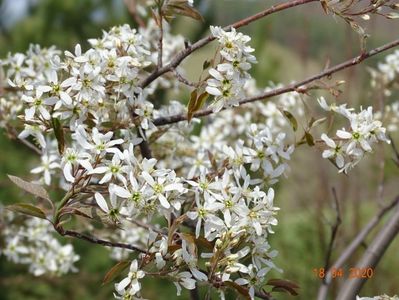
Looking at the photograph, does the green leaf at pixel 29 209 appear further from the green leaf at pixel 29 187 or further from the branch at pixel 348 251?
the branch at pixel 348 251

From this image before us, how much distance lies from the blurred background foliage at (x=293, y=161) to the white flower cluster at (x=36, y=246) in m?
1.49

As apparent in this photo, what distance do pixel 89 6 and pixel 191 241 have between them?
172 inches

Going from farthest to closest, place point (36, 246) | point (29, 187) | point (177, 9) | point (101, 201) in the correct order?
point (36, 246)
point (177, 9)
point (29, 187)
point (101, 201)

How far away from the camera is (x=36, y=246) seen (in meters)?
1.59

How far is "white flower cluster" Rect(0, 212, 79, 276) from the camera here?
1526mm

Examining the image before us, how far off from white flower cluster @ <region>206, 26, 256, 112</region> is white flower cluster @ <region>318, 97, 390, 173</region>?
0.52 ft

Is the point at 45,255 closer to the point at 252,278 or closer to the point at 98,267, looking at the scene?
the point at 252,278

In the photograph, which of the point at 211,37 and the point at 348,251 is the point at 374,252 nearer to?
the point at 348,251

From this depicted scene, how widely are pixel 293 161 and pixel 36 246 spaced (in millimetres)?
2236

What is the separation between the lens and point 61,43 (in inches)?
175

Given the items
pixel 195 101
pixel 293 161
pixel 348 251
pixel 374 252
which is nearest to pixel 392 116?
pixel 348 251

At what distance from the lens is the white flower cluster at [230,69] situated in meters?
0.93

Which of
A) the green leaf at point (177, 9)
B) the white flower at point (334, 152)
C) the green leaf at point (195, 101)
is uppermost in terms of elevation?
the green leaf at point (177, 9)

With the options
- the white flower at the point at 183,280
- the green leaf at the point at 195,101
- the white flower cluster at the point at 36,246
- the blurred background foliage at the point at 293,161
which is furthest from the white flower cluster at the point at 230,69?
the blurred background foliage at the point at 293,161
